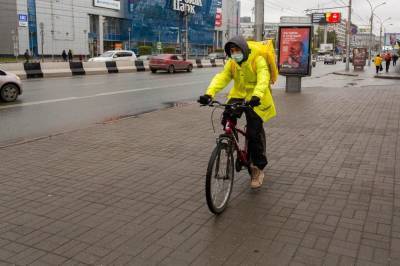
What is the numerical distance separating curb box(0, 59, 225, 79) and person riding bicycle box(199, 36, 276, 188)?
2216cm

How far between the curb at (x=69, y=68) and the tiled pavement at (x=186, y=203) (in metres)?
18.4

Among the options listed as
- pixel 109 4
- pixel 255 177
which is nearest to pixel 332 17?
pixel 109 4

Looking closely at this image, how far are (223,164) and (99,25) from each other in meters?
68.4

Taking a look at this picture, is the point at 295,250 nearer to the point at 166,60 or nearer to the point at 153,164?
the point at 153,164

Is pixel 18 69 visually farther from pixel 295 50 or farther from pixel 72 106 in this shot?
pixel 295 50

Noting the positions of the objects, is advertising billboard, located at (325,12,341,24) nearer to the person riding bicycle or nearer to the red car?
the red car

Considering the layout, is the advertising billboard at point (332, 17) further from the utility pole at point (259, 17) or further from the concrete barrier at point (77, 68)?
the utility pole at point (259, 17)

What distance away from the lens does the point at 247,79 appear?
17.0 ft

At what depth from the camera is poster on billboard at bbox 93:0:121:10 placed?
6884cm

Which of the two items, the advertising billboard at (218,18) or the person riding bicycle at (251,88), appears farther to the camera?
the advertising billboard at (218,18)

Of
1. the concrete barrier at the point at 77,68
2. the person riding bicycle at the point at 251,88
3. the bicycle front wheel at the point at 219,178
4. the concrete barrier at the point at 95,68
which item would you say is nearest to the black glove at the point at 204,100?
the person riding bicycle at the point at 251,88

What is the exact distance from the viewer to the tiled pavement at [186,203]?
3.87 meters

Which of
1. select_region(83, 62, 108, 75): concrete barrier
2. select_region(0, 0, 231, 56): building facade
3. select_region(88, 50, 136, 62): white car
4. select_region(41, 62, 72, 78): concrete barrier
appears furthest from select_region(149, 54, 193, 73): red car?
select_region(0, 0, 231, 56): building facade

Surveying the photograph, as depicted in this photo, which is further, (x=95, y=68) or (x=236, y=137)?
(x=95, y=68)
